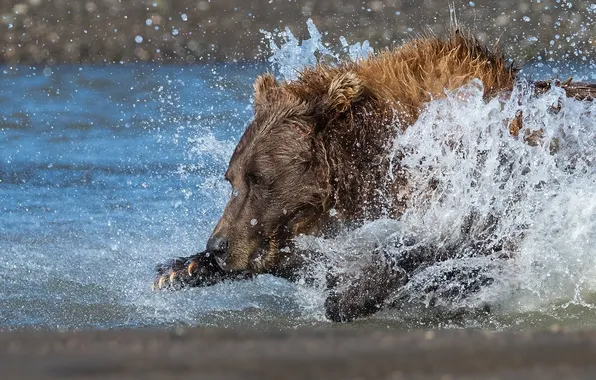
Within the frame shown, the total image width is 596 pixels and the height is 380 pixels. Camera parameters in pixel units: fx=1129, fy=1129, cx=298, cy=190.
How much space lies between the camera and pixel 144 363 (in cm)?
232

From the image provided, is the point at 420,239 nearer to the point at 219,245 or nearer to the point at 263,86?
the point at 219,245

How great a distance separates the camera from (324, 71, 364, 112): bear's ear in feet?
18.3

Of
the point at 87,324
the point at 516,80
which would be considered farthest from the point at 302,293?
the point at 516,80

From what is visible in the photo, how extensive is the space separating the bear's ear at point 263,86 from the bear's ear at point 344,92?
44 cm

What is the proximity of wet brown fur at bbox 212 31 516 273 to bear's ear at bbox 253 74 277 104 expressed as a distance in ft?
0.55

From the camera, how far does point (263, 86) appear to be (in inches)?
238

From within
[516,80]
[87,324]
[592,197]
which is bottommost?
[87,324]

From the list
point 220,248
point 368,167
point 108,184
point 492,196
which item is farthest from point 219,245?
point 108,184

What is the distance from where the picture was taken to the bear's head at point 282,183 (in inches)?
221

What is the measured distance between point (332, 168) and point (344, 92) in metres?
0.38

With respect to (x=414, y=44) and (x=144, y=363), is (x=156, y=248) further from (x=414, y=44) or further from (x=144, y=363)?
(x=144, y=363)

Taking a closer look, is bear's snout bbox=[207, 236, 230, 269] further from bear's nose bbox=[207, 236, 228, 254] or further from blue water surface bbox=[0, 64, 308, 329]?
blue water surface bbox=[0, 64, 308, 329]

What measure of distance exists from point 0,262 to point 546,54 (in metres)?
11.2

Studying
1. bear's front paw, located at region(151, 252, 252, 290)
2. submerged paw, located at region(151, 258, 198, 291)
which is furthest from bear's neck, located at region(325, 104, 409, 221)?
submerged paw, located at region(151, 258, 198, 291)
